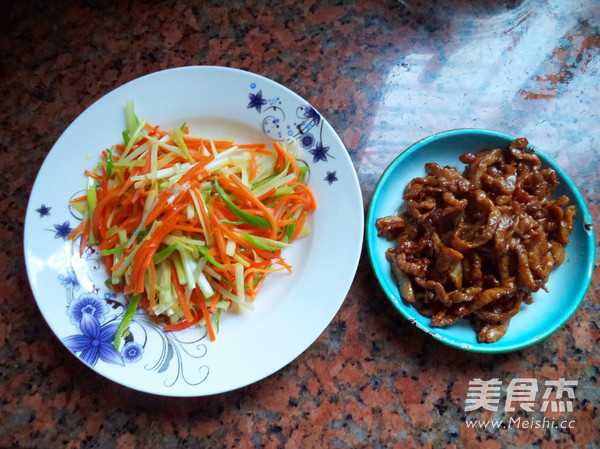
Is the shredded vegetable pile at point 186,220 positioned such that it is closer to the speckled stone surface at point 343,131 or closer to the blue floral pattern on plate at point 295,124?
the blue floral pattern on plate at point 295,124

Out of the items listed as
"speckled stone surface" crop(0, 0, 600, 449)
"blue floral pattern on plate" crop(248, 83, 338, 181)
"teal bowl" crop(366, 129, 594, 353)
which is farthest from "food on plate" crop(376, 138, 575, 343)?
"blue floral pattern on plate" crop(248, 83, 338, 181)

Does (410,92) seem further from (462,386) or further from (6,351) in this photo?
(6,351)

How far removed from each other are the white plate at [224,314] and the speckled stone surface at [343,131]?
240 millimetres

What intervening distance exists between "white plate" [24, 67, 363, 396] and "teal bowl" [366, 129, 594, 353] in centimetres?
18

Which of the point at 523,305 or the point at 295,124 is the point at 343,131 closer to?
the point at 295,124

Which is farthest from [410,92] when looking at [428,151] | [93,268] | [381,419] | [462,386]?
[93,268]

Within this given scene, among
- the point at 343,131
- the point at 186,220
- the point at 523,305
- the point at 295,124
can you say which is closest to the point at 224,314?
the point at 186,220

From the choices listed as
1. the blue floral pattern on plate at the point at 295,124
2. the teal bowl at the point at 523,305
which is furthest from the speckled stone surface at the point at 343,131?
the blue floral pattern on plate at the point at 295,124

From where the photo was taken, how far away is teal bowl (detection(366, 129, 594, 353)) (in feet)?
5.39

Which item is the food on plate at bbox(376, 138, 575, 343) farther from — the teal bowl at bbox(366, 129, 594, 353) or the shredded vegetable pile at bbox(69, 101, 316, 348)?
the shredded vegetable pile at bbox(69, 101, 316, 348)

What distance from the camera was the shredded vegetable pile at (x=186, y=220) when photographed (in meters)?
1.58

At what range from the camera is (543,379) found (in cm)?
179

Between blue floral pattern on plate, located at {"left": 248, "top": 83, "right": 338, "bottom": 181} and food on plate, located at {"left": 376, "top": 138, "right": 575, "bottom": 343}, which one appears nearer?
food on plate, located at {"left": 376, "top": 138, "right": 575, "bottom": 343}

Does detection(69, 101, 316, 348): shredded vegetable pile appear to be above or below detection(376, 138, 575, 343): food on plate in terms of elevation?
above
